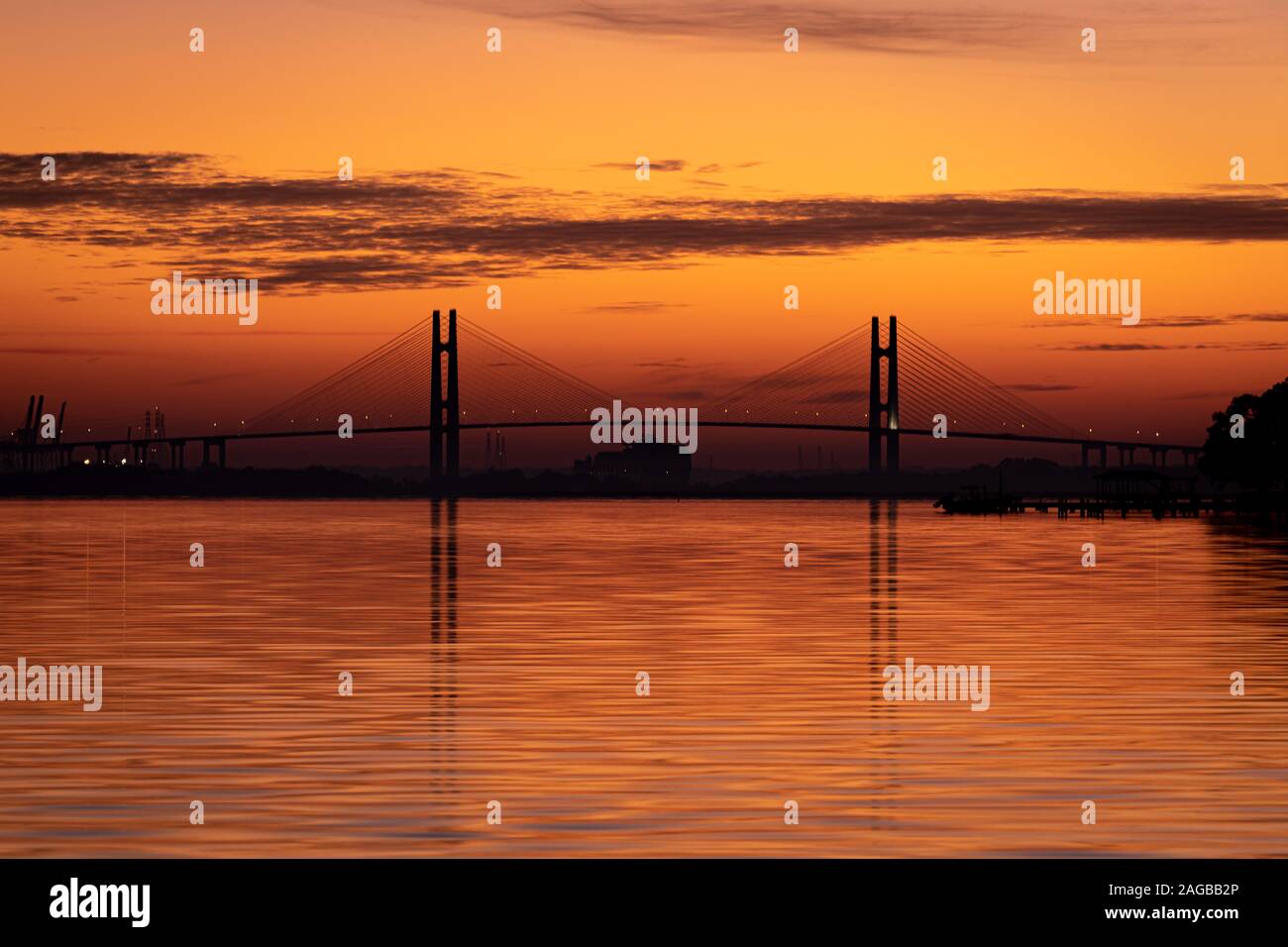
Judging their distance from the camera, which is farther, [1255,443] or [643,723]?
[1255,443]

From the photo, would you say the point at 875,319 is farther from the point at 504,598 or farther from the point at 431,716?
the point at 431,716

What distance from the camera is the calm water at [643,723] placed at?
41.7ft

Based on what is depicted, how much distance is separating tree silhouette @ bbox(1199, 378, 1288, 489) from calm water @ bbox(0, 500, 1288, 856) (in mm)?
77526

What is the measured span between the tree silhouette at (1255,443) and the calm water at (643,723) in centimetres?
7753

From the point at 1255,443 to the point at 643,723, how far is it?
107 m

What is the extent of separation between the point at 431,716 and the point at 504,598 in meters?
20.9

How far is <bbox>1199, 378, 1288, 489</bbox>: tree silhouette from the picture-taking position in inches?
4636

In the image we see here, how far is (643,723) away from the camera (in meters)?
18.5

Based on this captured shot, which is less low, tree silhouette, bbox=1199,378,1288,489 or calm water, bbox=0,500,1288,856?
tree silhouette, bbox=1199,378,1288,489

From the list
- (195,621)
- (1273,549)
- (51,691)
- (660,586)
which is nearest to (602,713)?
(51,691)

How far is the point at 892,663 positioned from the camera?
82.0 feet

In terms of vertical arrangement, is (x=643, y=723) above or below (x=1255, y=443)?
below
